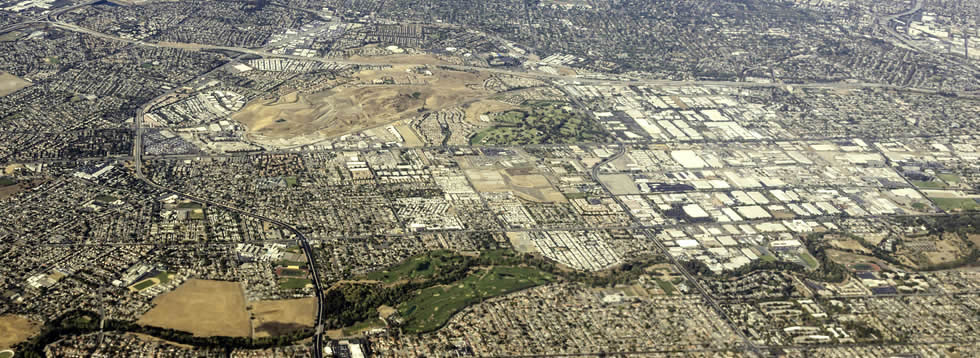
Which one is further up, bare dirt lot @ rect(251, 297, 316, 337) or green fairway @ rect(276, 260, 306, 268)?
bare dirt lot @ rect(251, 297, 316, 337)

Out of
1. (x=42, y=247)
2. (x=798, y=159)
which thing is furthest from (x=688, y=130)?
(x=42, y=247)

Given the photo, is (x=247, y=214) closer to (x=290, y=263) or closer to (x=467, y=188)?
(x=290, y=263)

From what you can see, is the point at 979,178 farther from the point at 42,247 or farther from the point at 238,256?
the point at 42,247

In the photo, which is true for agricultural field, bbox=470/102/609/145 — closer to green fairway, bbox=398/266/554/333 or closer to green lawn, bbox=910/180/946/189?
green fairway, bbox=398/266/554/333

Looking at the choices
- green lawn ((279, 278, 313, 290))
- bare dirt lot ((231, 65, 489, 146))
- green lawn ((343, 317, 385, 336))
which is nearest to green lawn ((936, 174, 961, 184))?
bare dirt lot ((231, 65, 489, 146))

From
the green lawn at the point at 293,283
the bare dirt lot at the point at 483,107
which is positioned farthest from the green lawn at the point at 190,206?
the bare dirt lot at the point at 483,107

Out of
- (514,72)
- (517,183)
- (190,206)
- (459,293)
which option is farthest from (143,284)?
(514,72)

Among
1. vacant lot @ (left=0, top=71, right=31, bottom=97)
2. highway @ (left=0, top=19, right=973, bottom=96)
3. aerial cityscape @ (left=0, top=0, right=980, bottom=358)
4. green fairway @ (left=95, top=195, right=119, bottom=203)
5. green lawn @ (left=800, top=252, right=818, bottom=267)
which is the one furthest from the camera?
highway @ (left=0, top=19, right=973, bottom=96)

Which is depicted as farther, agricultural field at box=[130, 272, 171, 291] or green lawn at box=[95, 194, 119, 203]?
green lawn at box=[95, 194, 119, 203]
